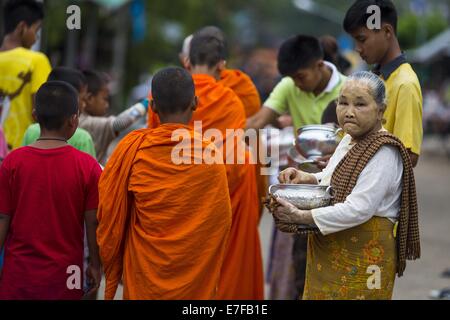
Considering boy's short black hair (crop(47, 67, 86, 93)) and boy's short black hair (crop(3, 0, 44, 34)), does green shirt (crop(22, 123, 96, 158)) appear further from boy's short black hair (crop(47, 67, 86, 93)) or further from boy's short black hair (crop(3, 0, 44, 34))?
boy's short black hair (crop(3, 0, 44, 34))

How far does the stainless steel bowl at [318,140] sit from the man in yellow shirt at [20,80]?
6.80ft

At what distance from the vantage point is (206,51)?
604 cm

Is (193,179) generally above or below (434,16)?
below

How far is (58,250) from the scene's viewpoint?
15.2 ft

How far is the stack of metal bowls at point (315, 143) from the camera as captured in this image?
509 cm

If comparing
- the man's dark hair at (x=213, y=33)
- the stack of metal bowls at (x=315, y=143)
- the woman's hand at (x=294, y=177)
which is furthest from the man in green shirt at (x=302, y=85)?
the woman's hand at (x=294, y=177)

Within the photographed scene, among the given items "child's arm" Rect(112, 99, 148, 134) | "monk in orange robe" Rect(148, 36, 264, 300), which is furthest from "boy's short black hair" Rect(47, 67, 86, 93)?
"monk in orange robe" Rect(148, 36, 264, 300)

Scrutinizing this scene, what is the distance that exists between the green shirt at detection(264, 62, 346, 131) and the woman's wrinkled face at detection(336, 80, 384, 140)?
1.90 metres

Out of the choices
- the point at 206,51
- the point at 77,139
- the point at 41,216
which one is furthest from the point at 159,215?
the point at 206,51

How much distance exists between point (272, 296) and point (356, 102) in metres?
3.15

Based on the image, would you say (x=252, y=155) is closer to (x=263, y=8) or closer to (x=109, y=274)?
(x=109, y=274)

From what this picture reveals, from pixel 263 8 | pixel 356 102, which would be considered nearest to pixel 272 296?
pixel 356 102

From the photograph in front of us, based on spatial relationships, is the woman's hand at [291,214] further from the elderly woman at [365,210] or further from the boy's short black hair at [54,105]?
the boy's short black hair at [54,105]

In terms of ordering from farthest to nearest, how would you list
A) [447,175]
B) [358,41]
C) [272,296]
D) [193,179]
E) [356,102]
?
[447,175], [272,296], [358,41], [193,179], [356,102]
